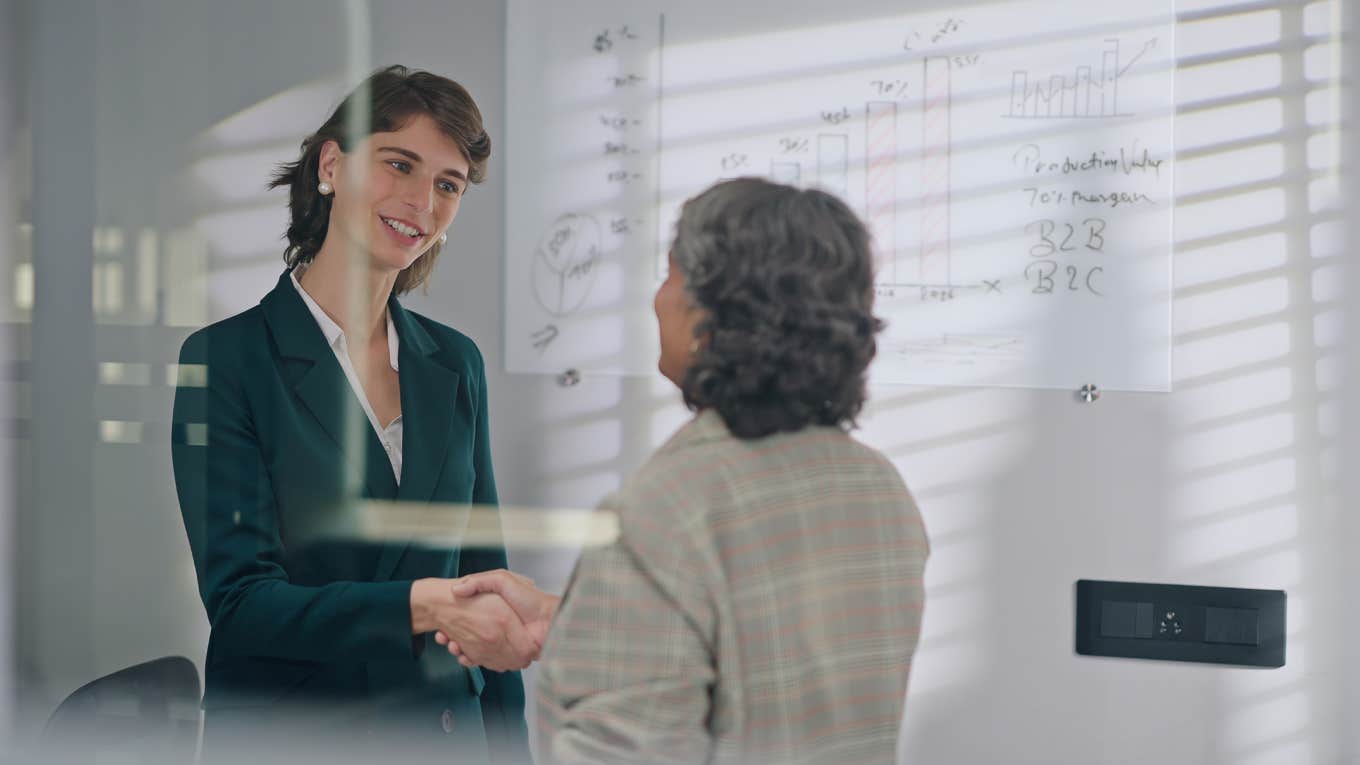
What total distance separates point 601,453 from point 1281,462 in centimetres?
72

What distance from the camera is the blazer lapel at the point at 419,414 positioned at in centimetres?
111

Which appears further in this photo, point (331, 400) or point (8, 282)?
point (8, 282)

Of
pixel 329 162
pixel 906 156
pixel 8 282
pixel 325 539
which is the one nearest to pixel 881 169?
pixel 906 156

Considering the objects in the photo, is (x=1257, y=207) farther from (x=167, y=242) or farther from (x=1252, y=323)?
(x=167, y=242)

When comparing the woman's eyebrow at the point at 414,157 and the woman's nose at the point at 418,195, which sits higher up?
the woman's eyebrow at the point at 414,157

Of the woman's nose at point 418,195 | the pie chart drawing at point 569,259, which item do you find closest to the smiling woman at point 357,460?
the woman's nose at point 418,195

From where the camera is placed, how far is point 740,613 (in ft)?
2.67

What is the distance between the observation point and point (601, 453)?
1.12 meters

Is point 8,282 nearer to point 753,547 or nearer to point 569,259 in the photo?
point 569,259

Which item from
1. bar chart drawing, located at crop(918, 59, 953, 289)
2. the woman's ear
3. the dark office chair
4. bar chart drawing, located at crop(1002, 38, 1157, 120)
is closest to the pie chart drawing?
the woman's ear

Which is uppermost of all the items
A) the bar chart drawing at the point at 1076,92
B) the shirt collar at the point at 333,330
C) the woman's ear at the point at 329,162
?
the bar chart drawing at the point at 1076,92

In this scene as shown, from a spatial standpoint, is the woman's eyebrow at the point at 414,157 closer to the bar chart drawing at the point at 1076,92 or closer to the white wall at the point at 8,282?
the white wall at the point at 8,282

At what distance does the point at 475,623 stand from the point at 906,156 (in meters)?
0.68

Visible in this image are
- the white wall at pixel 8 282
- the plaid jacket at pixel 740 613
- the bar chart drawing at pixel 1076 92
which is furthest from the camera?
the white wall at pixel 8 282
